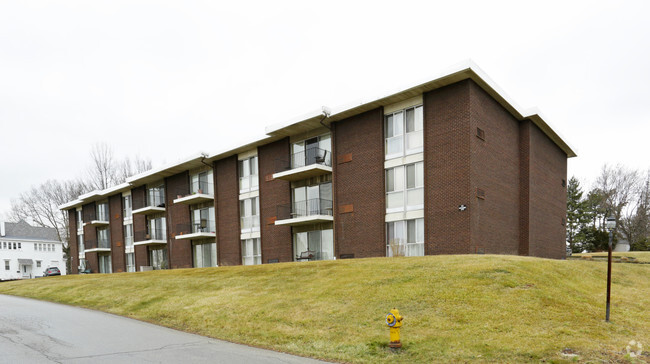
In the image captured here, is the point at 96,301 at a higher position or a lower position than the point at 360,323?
lower

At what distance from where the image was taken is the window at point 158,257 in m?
35.4

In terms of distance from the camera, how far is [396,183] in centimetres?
1981

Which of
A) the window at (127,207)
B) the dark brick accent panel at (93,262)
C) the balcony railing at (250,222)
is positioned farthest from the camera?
the dark brick accent panel at (93,262)

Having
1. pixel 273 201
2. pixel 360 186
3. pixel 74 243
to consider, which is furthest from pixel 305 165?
pixel 74 243

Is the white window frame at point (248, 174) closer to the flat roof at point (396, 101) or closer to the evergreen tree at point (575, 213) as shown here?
the flat roof at point (396, 101)

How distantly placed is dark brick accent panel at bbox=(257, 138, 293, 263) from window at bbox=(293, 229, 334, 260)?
19.4 inches

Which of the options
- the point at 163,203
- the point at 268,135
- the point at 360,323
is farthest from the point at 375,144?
the point at 163,203

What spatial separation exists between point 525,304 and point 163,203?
31388 millimetres

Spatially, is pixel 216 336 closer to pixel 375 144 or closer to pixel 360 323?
pixel 360 323

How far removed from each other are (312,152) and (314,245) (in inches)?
204

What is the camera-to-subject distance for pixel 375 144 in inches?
806

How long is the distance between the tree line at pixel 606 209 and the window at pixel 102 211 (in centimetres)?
5140

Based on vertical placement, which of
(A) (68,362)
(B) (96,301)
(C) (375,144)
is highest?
(C) (375,144)

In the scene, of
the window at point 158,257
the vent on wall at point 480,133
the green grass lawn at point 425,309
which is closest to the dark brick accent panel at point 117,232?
the window at point 158,257
